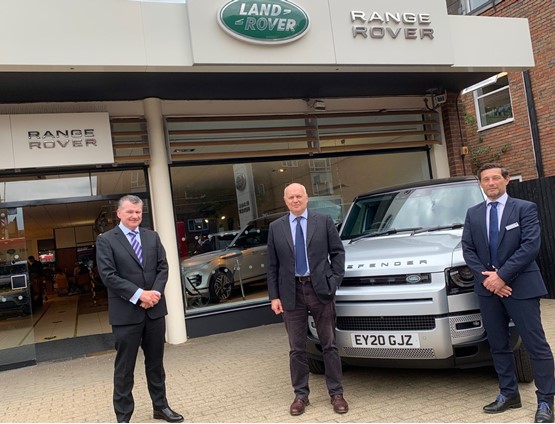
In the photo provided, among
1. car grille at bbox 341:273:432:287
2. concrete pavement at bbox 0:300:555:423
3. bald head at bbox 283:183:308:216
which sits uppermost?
bald head at bbox 283:183:308:216

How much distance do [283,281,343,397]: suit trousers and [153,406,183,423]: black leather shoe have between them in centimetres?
102

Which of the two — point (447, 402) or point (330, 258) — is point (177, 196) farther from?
point (447, 402)

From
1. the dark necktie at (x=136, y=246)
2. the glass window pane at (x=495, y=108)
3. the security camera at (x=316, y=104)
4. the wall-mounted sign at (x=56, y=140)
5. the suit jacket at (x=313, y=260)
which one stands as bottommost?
the suit jacket at (x=313, y=260)

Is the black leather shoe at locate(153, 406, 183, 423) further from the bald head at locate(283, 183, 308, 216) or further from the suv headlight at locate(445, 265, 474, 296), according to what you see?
the suv headlight at locate(445, 265, 474, 296)

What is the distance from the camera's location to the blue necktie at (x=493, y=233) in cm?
374

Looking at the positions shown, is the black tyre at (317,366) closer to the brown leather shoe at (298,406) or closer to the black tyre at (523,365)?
the brown leather shoe at (298,406)

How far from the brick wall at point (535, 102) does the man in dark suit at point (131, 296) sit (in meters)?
10.8

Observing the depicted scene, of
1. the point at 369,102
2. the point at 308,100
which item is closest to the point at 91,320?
the point at 308,100

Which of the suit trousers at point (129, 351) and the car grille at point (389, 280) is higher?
the car grille at point (389, 280)

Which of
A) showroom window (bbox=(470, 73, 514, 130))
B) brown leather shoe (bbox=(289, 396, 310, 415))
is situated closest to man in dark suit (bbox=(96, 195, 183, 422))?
brown leather shoe (bbox=(289, 396, 310, 415))

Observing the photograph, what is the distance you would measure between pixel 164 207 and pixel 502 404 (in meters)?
5.42

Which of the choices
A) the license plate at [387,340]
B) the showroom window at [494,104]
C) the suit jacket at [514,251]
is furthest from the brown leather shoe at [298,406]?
the showroom window at [494,104]

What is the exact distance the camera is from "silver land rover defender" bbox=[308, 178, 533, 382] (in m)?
3.91

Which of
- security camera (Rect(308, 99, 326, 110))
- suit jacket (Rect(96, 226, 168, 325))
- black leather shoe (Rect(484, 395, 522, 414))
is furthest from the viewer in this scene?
security camera (Rect(308, 99, 326, 110))
